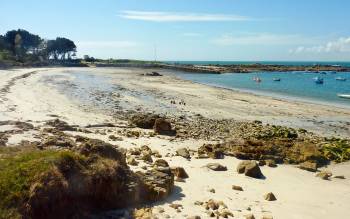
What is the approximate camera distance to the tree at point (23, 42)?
113 m

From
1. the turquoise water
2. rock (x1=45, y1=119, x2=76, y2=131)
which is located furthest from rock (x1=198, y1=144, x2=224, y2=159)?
the turquoise water

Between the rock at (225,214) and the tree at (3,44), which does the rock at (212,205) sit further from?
the tree at (3,44)

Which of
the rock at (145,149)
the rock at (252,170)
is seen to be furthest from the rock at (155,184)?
the rock at (145,149)

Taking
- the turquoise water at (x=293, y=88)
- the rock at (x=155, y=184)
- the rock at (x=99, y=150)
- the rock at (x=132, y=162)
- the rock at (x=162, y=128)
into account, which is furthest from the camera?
the turquoise water at (x=293, y=88)

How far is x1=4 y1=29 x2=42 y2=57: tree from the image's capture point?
113 meters

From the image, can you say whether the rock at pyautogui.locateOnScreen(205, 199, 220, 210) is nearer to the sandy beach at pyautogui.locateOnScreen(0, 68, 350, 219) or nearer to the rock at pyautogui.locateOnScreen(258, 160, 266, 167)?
the sandy beach at pyautogui.locateOnScreen(0, 68, 350, 219)

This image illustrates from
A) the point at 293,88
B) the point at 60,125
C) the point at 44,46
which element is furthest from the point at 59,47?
the point at 60,125

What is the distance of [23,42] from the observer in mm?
126562

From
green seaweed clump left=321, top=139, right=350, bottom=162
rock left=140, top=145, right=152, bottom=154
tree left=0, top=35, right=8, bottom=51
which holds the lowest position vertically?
green seaweed clump left=321, top=139, right=350, bottom=162

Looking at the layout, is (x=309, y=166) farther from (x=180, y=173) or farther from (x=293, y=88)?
(x=293, y=88)

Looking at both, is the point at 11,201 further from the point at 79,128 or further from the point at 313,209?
the point at 79,128

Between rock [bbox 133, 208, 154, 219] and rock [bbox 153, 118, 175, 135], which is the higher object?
rock [bbox 133, 208, 154, 219]

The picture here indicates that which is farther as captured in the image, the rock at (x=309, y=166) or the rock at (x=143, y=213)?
the rock at (x=309, y=166)

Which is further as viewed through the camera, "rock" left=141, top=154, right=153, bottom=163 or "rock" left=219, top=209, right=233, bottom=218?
"rock" left=141, top=154, right=153, bottom=163
